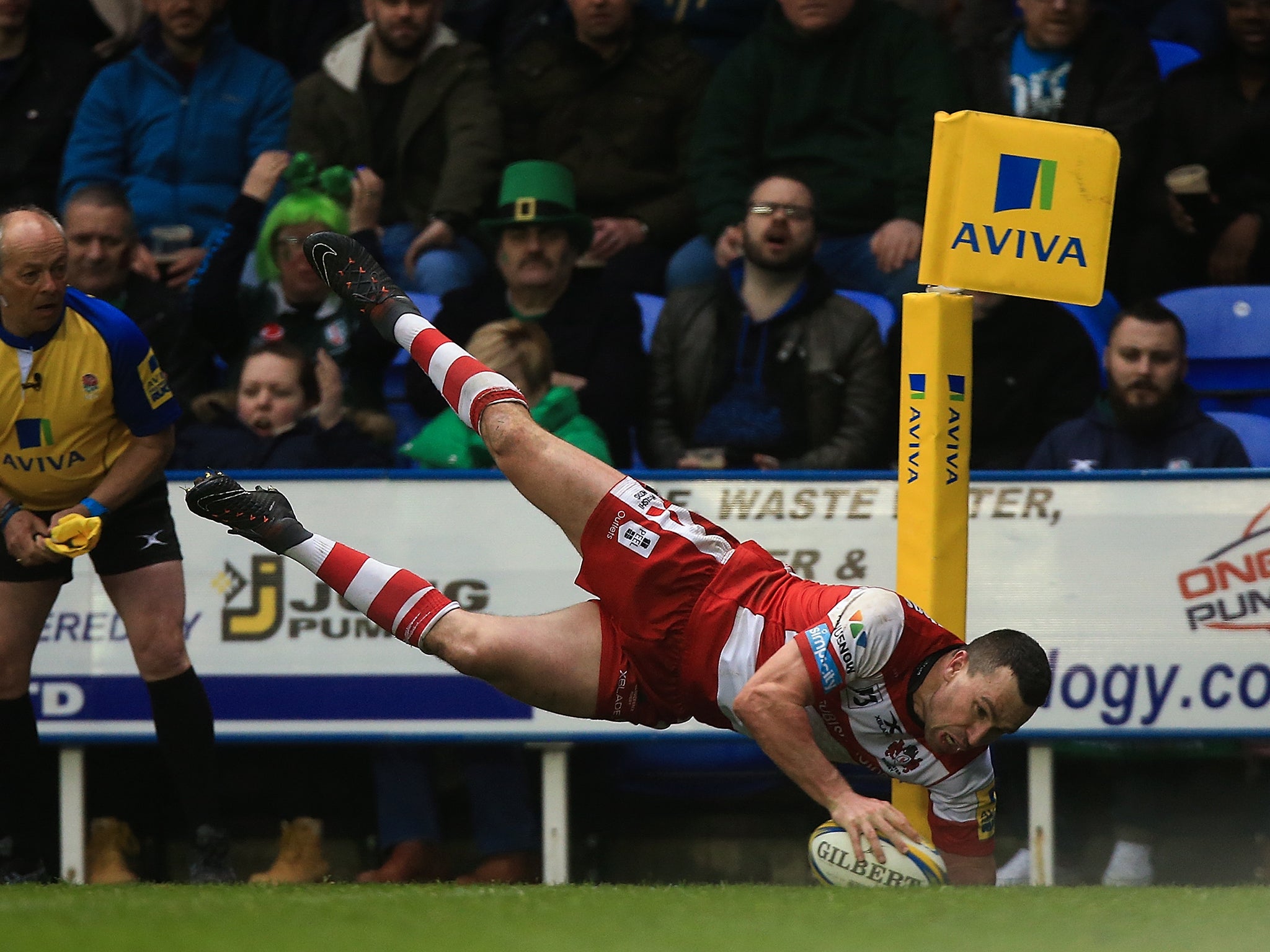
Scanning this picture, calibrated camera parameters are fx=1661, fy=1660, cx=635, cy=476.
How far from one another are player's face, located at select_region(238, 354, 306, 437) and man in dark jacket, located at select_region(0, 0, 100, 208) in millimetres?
2016

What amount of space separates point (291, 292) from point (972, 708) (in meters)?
3.84

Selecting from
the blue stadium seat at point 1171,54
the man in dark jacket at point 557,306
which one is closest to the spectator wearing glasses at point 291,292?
the man in dark jacket at point 557,306

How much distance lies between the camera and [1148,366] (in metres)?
6.14

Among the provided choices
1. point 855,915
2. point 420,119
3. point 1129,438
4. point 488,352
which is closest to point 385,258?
point 420,119

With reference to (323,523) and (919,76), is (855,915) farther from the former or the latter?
(919,76)

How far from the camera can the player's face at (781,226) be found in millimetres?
6578

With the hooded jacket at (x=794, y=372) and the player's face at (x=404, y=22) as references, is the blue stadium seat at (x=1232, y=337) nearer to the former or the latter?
the hooded jacket at (x=794, y=372)

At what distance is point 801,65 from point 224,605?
3.39 meters

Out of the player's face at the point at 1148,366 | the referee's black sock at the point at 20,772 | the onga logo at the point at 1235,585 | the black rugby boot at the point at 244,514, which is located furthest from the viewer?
the player's face at the point at 1148,366

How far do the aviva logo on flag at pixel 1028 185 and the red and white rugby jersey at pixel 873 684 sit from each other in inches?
45.0

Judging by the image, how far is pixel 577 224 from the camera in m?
6.87

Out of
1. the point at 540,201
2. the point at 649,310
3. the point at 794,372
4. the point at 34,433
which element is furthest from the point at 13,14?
the point at 794,372

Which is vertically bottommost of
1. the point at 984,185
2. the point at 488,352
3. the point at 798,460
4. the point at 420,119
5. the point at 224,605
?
the point at 224,605

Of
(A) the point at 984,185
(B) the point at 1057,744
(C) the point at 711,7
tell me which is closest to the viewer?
(A) the point at 984,185
